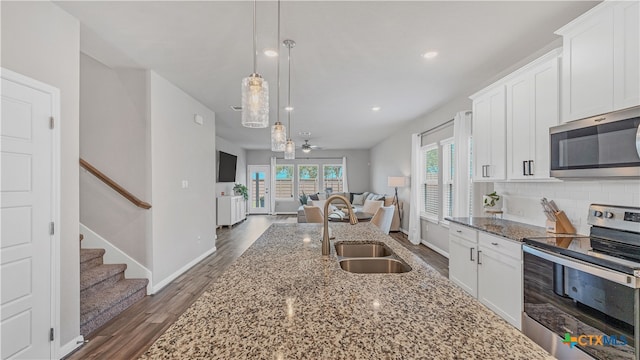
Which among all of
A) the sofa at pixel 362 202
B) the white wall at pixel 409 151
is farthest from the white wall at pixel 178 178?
the white wall at pixel 409 151

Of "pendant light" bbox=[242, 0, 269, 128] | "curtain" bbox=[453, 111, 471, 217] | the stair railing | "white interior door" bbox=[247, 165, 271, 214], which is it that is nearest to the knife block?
"curtain" bbox=[453, 111, 471, 217]

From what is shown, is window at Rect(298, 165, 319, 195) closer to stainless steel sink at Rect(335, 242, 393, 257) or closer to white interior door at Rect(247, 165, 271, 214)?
white interior door at Rect(247, 165, 271, 214)

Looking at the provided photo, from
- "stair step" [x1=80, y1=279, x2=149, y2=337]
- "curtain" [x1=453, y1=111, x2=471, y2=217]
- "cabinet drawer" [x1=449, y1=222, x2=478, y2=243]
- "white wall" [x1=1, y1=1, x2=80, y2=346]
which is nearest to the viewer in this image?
"white wall" [x1=1, y1=1, x2=80, y2=346]

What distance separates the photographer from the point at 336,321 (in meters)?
0.90

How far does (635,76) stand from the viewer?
1708 millimetres

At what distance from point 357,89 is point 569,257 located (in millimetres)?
2996

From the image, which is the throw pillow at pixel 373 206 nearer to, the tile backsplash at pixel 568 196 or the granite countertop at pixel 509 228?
the tile backsplash at pixel 568 196

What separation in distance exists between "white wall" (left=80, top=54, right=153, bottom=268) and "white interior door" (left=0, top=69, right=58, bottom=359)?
1.35 meters

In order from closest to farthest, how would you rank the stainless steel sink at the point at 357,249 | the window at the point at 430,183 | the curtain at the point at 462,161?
the stainless steel sink at the point at 357,249 < the curtain at the point at 462,161 < the window at the point at 430,183

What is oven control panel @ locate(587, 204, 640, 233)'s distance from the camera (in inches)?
72.9

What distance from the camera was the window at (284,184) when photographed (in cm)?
1145

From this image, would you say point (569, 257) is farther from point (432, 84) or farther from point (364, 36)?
point (432, 84)

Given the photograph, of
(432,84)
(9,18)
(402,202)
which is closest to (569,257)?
(432,84)

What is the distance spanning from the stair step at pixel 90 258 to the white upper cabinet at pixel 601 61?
477 centimetres
